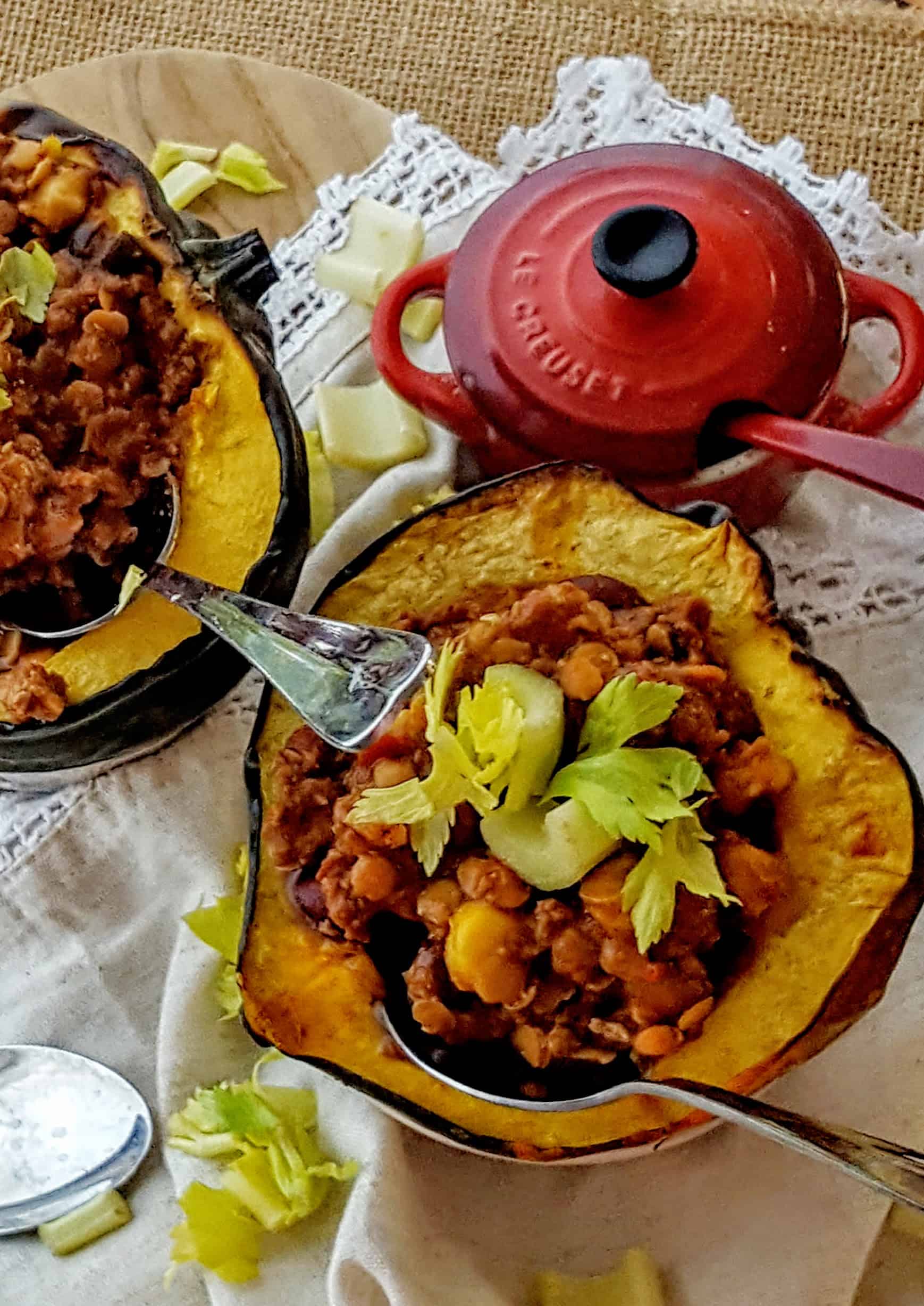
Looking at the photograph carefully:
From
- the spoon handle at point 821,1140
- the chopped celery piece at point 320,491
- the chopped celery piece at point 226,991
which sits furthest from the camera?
the chopped celery piece at point 320,491

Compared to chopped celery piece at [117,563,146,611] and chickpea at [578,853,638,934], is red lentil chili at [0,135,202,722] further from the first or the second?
chickpea at [578,853,638,934]

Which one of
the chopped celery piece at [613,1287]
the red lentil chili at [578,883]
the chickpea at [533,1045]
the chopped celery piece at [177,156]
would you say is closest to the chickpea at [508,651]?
the red lentil chili at [578,883]

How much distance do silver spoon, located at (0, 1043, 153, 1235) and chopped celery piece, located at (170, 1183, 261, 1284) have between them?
0.09 meters

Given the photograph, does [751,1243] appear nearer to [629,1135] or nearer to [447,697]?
[629,1135]

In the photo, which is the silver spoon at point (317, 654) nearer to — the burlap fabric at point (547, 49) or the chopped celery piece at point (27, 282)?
the chopped celery piece at point (27, 282)

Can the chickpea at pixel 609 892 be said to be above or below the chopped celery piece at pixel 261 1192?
above

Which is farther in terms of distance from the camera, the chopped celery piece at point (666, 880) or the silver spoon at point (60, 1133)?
the silver spoon at point (60, 1133)

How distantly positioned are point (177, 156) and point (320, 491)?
37 centimetres

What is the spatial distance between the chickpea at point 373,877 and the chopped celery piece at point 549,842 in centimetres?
7

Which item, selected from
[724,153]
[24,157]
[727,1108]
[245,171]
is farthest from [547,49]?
[727,1108]

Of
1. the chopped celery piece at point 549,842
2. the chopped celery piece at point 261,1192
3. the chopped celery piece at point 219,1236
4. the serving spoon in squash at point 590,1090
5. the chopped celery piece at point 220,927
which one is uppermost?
the chopped celery piece at point 549,842

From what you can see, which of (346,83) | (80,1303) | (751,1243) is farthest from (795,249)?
(80,1303)

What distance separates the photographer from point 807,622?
1251 millimetres

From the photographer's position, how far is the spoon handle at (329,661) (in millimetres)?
950
